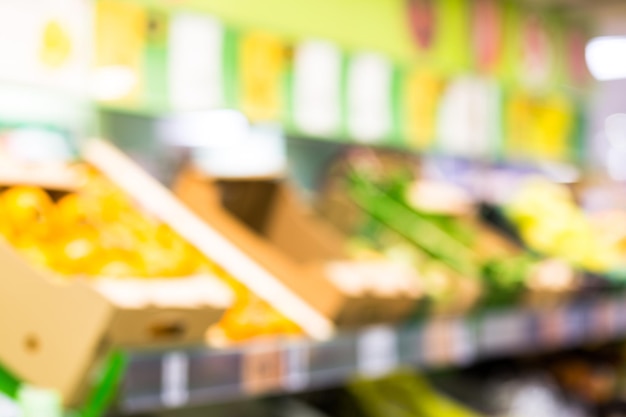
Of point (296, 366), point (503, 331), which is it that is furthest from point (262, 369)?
point (503, 331)

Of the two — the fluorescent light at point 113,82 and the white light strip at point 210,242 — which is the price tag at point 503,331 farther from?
the fluorescent light at point 113,82

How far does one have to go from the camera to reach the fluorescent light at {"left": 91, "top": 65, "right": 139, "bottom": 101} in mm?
2482

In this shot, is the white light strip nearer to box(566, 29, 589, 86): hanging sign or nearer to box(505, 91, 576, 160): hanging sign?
box(505, 91, 576, 160): hanging sign

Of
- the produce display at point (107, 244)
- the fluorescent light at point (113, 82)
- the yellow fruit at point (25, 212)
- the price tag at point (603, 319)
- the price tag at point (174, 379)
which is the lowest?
the price tag at point (603, 319)

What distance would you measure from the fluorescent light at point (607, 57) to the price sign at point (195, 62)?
268cm

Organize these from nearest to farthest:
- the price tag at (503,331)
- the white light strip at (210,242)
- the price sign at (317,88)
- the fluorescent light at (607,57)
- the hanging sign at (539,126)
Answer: the white light strip at (210,242) < the price tag at (503,331) < the price sign at (317,88) < the hanging sign at (539,126) < the fluorescent light at (607,57)

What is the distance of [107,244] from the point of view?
1648 millimetres

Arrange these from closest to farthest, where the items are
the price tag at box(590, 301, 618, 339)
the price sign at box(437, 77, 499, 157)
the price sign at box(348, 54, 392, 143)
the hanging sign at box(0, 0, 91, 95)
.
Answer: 1. the hanging sign at box(0, 0, 91, 95)
2. the price tag at box(590, 301, 618, 339)
3. the price sign at box(348, 54, 392, 143)
4. the price sign at box(437, 77, 499, 157)

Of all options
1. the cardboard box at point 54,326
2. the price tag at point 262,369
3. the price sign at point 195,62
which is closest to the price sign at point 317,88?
the price sign at point 195,62

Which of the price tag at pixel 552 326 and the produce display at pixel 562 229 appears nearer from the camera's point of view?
the price tag at pixel 552 326

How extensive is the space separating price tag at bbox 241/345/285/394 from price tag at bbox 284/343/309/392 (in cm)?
2

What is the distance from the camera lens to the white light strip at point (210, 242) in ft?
6.28

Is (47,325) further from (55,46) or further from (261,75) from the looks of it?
(261,75)

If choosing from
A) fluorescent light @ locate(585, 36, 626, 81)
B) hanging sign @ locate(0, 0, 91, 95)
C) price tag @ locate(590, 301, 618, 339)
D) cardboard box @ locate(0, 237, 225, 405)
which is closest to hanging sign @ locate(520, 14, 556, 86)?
fluorescent light @ locate(585, 36, 626, 81)
